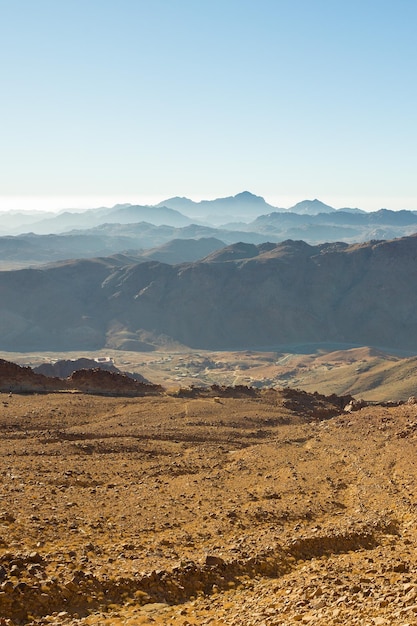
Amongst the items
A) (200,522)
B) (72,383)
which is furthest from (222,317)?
(200,522)

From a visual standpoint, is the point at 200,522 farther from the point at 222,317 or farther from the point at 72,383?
the point at 222,317

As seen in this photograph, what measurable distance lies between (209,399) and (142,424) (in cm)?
922

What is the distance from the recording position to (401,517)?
16.8m

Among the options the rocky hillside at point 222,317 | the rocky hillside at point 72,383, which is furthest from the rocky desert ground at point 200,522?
the rocky hillside at point 222,317

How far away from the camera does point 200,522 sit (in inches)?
625

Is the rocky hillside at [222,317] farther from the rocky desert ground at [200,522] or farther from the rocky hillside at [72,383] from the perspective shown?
the rocky desert ground at [200,522]

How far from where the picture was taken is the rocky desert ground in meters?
10.5

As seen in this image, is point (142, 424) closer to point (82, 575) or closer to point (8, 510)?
point (8, 510)

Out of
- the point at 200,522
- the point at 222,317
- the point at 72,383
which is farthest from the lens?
the point at 222,317

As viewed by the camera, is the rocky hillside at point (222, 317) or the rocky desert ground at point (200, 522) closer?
the rocky desert ground at point (200, 522)

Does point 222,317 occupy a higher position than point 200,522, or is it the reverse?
point 200,522

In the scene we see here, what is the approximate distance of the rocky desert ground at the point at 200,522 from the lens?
10.5 m

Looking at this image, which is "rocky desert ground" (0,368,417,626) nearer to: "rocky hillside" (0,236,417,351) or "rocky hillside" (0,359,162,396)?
"rocky hillside" (0,359,162,396)

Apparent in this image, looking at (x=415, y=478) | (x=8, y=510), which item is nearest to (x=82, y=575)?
(x=8, y=510)
